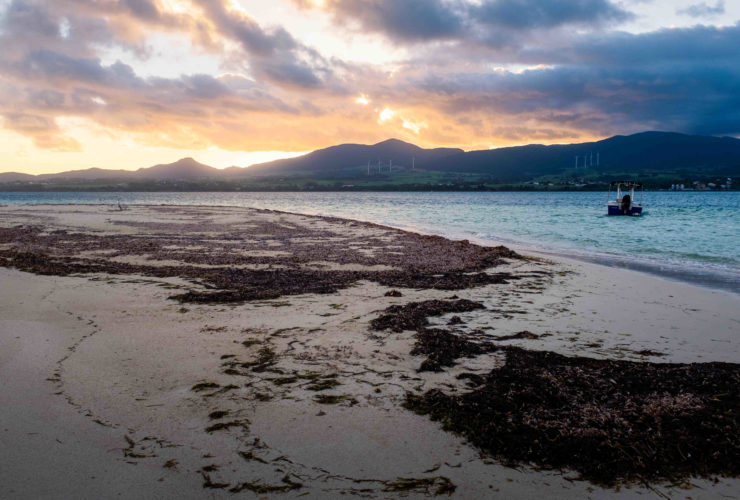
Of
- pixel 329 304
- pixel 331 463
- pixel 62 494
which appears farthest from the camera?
pixel 329 304

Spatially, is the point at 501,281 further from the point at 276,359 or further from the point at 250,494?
the point at 250,494

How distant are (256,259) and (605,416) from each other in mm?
13251

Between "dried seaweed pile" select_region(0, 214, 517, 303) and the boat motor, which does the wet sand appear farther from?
the boat motor

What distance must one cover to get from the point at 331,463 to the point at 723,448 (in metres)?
3.49

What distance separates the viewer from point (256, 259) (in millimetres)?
15836

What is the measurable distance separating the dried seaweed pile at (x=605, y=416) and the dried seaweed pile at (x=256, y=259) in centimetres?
580

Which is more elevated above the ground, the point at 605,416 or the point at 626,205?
the point at 626,205

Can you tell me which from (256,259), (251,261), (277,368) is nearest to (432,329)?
(277,368)

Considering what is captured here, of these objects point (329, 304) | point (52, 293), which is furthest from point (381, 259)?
point (52, 293)

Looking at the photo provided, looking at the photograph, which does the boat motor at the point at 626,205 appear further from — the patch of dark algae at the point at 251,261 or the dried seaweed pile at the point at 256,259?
the patch of dark algae at the point at 251,261

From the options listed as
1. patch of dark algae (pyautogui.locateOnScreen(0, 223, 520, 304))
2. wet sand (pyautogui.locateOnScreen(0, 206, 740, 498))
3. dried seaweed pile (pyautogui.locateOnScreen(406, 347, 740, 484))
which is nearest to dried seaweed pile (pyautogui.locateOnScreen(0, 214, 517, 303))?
patch of dark algae (pyautogui.locateOnScreen(0, 223, 520, 304))

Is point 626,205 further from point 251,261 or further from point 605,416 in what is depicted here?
point 605,416

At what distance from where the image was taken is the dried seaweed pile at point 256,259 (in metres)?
11.4

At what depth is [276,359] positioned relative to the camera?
5.90 m
